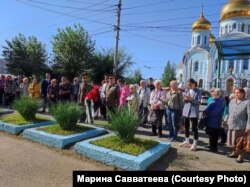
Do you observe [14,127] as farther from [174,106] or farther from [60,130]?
[174,106]

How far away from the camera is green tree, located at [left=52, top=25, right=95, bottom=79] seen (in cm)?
3125

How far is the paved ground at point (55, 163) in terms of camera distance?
5125mm

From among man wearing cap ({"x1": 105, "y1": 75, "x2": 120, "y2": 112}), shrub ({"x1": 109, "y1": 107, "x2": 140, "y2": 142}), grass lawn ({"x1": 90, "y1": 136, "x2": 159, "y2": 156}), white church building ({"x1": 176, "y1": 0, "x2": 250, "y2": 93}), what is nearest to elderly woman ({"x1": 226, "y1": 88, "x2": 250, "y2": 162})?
grass lawn ({"x1": 90, "y1": 136, "x2": 159, "y2": 156})

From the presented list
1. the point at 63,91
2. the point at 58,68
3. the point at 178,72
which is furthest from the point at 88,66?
the point at 178,72

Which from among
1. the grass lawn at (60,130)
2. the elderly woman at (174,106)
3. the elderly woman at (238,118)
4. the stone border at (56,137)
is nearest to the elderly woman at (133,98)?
the elderly woman at (174,106)

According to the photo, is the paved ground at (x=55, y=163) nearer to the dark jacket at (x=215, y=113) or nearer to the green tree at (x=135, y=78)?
the dark jacket at (x=215, y=113)

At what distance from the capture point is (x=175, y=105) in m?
7.88

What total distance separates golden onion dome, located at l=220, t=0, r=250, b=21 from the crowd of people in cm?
4396

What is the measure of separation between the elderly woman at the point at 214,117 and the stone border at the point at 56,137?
292 centimetres

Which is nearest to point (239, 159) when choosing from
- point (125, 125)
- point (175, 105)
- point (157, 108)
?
point (175, 105)

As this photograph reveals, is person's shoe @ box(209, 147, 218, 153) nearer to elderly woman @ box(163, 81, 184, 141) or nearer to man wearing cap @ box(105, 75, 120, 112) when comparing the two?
elderly woman @ box(163, 81, 184, 141)

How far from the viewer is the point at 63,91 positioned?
11.1m

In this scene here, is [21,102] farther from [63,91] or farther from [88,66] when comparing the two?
[88,66]

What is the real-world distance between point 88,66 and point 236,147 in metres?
26.2
